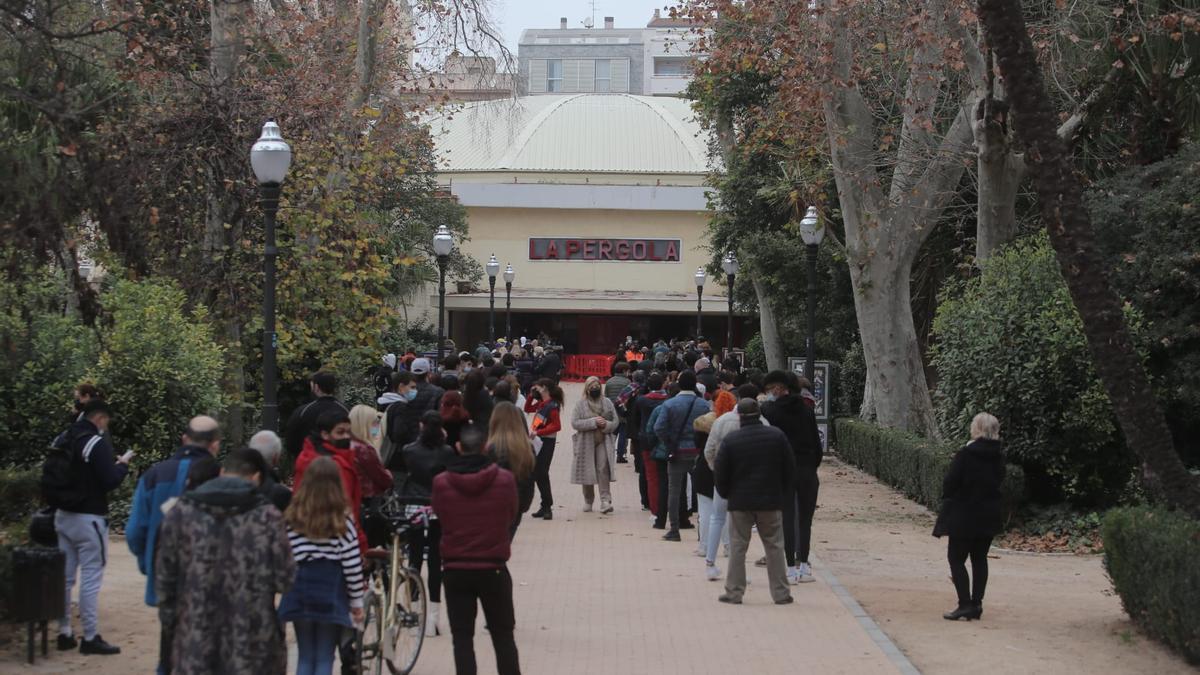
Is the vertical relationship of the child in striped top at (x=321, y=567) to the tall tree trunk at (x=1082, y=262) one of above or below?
below

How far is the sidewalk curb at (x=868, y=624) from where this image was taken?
933cm

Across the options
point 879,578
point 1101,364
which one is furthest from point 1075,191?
point 879,578

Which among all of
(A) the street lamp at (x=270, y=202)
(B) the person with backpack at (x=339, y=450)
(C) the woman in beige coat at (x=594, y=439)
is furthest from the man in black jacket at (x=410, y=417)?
(C) the woman in beige coat at (x=594, y=439)

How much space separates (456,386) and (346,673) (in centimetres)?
619

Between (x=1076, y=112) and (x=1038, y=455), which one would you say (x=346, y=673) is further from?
(x=1076, y=112)

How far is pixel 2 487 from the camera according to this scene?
38.1 feet

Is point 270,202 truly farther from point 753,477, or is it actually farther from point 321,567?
point 321,567

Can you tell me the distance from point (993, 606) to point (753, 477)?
256 centimetres

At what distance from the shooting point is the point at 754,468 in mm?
11000

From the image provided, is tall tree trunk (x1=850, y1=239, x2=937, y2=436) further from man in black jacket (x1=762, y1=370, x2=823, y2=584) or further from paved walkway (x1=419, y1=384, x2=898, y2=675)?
man in black jacket (x1=762, y1=370, x2=823, y2=584)

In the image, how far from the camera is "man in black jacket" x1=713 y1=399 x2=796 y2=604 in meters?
11.0

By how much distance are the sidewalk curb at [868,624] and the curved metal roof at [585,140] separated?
49042 millimetres

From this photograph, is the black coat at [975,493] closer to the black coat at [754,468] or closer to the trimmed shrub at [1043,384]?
the black coat at [754,468]

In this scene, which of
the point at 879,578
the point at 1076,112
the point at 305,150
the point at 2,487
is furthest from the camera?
the point at 305,150
